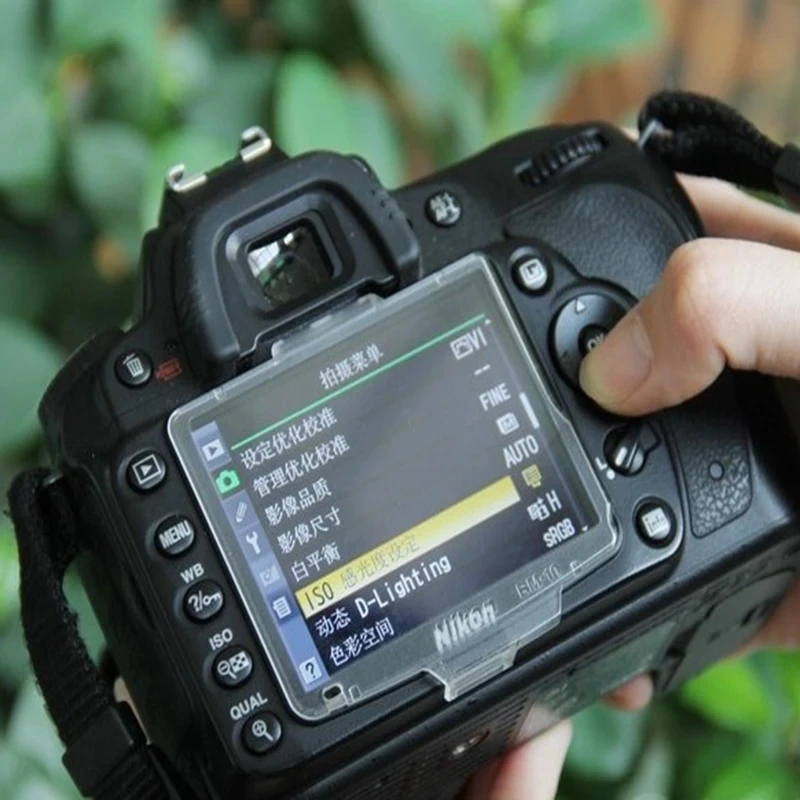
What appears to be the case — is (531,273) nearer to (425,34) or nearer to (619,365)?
(619,365)

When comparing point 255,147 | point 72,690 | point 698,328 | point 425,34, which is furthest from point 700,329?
point 425,34

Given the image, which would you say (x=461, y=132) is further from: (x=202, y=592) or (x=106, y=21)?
(x=202, y=592)

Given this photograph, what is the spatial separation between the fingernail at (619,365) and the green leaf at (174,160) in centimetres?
33

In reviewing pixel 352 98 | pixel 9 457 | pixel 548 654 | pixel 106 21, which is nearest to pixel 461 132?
pixel 352 98

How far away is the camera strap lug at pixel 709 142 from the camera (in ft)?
2.38

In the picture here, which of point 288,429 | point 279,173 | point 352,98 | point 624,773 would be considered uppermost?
→ point 352,98

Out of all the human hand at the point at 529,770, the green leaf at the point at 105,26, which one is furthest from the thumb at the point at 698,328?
the green leaf at the point at 105,26

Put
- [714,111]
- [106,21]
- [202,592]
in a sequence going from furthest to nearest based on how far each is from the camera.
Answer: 1. [106,21]
2. [714,111]
3. [202,592]

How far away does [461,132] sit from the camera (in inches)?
40.7

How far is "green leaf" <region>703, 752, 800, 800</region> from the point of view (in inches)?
35.2

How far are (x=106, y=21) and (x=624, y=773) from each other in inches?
22.5

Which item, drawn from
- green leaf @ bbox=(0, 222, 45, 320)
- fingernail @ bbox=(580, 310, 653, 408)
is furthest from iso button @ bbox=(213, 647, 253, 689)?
green leaf @ bbox=(0, 222, 45, 320)

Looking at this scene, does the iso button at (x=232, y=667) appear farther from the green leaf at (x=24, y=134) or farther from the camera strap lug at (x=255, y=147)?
the green leaf at (x=24, y=134)

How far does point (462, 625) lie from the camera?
2.13 ft
